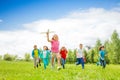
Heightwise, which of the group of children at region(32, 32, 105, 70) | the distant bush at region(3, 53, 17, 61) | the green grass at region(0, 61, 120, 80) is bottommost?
the green grass at region(0, 61, 120, 80)

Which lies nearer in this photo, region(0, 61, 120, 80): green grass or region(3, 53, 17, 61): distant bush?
region(0, 61, 120, 80): green grass

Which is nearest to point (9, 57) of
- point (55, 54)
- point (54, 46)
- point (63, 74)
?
point (55, 54)

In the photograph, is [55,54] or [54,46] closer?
[54,46]

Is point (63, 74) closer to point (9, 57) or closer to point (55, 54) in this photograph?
point (55, 54)

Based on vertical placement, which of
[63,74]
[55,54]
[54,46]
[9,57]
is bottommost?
[63,74]

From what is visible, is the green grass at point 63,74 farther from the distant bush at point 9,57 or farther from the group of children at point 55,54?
the distant bush at point 9,57

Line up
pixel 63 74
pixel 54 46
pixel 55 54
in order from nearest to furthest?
pixel 63 74
pixel 54 46
pixel 55 54

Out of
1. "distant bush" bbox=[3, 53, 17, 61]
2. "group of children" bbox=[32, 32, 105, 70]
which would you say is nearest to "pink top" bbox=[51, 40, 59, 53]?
"group of children" bbox=[32, 32, 105, 70]

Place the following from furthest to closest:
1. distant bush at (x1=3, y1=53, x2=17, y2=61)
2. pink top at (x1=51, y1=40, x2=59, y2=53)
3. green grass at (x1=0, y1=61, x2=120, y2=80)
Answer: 1. distant bush at (x1=3, y1=53, x2=17, y2=61)
2. pink top at (x1=51, y1=40, x2=59, y2=53)
3. green grass at (x1=0, y1=61, x2=120, y2=80)

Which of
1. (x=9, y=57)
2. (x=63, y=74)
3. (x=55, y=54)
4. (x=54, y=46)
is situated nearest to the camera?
(x=63, y=74)

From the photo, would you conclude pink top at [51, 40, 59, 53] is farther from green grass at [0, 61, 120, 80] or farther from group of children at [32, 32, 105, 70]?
green grass at [0, 61, 120, 80]

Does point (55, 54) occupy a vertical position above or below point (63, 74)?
above

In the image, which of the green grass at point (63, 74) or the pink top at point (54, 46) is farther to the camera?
the pink top at point (54, 46)

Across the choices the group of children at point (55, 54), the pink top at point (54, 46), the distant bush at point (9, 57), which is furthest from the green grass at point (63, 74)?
the distant bush at point (9, 57)
